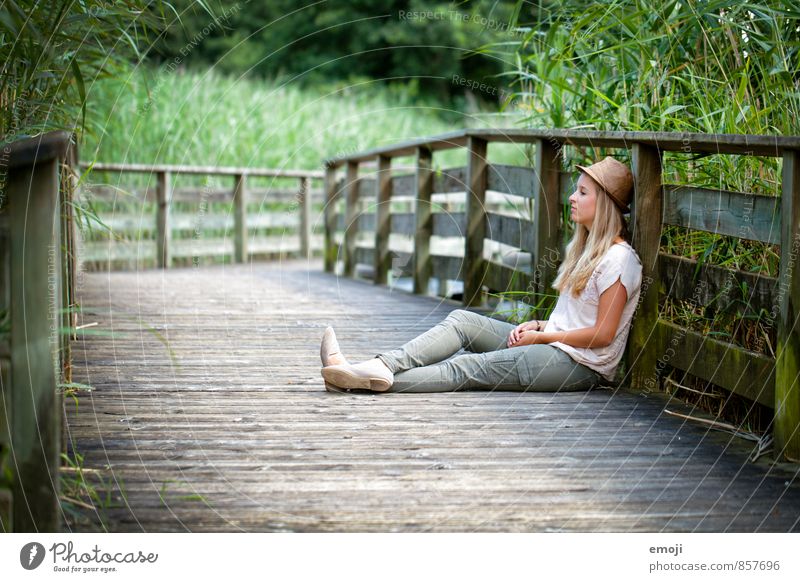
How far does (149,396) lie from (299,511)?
4.15 feet

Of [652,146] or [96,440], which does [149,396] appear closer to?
[96,440]

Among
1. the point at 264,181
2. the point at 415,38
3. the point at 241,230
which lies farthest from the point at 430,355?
the point at 415,38

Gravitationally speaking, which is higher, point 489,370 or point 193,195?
point 193,195

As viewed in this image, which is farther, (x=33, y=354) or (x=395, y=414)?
(x=395, y=414)

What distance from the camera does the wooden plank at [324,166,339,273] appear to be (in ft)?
31.3

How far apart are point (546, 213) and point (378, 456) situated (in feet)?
6.56

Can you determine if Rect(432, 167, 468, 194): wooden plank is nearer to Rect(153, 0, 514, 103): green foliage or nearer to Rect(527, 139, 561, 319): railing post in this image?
Rect(527, 139, 561, 319): railing post

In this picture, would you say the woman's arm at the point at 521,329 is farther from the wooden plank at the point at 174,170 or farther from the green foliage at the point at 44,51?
the wooden plank at the point at 174,170

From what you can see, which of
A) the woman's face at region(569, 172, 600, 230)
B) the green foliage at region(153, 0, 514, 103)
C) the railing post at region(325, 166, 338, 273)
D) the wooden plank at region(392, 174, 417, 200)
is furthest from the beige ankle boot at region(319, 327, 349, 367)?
the green foliage at region(153, 0, 514, 103)

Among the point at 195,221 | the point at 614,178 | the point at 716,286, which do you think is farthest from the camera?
the point at 195,221

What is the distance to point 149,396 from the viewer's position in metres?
3.32

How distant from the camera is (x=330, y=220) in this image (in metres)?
9.74

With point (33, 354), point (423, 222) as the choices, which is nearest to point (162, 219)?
point (423, 222)

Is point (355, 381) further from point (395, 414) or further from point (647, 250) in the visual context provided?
point (647, 250)
